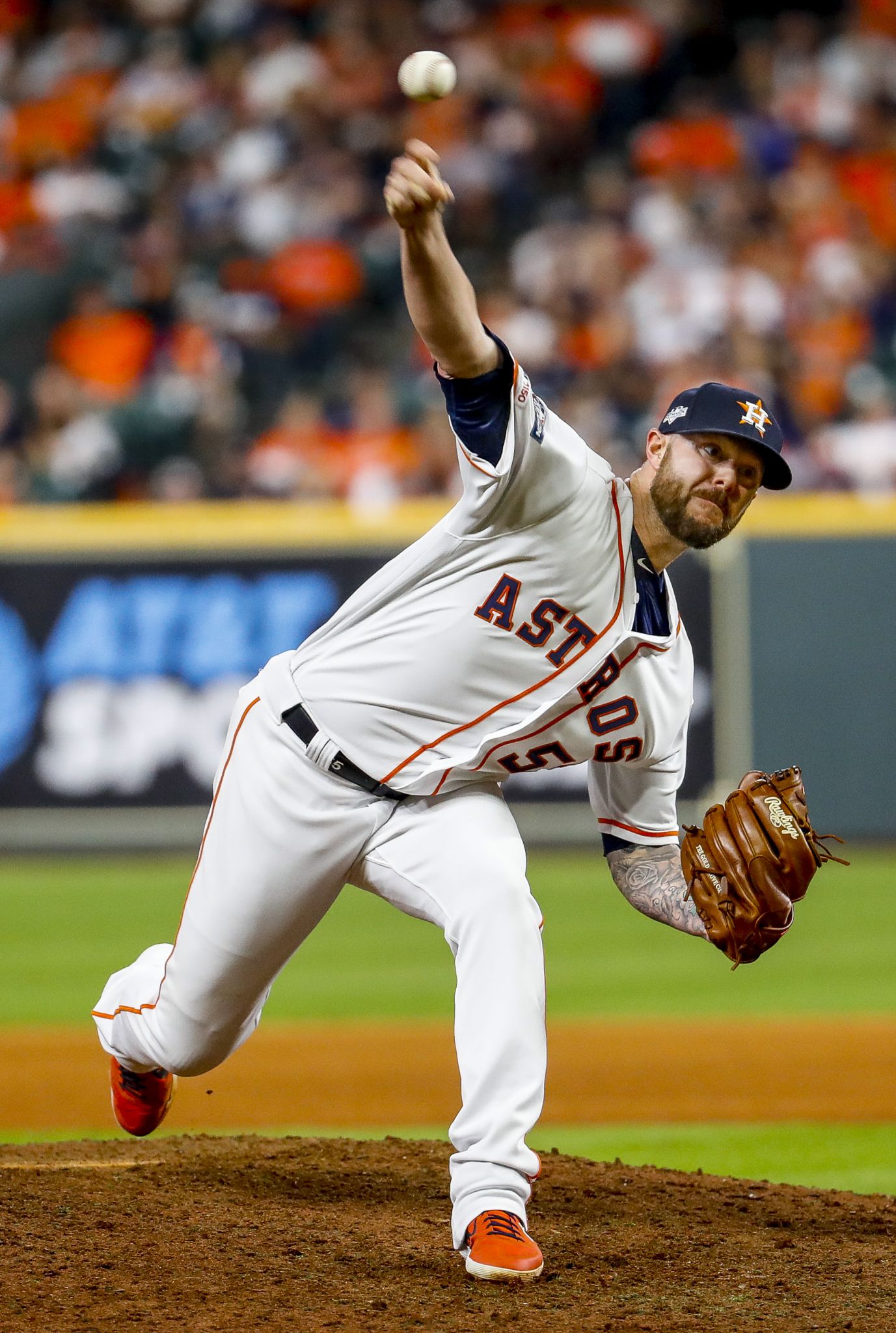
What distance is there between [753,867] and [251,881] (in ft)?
3.17

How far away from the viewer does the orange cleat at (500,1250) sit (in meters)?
3.12

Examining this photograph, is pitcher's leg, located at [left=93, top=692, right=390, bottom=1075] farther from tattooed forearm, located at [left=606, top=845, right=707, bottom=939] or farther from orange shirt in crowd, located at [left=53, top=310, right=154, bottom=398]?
orange shirt in crowd, located at [left=53, top=310, right=154, bottom=398]

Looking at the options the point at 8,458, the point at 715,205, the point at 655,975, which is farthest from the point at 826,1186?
the point at 715,205

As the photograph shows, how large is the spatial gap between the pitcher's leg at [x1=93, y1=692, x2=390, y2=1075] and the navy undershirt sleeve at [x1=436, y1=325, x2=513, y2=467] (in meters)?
0.74

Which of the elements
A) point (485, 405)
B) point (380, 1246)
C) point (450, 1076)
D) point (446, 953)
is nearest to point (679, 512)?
point (485, 405)

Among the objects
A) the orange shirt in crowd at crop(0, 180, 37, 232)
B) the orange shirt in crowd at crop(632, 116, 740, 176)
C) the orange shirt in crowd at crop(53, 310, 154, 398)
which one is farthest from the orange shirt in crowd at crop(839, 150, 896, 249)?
the orange shirt in crowd at crop(0, 180, 37, 232)

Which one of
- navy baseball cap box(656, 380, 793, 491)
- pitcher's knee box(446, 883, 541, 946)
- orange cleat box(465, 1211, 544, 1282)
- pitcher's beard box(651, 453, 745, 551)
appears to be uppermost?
navy baseball cap box(656, 380, 793, 491)

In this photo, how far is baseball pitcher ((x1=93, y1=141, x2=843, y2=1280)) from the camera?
321cm

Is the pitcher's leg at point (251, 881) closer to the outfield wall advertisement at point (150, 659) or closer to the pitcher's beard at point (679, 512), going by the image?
the pitcher's beard at point (679, 512)

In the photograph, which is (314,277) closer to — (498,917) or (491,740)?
(491,740)

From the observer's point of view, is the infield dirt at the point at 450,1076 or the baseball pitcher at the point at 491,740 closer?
the baseball pitcher at the point at 491,740

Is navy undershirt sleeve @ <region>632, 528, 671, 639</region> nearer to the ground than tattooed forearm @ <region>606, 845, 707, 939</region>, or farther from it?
farther from it

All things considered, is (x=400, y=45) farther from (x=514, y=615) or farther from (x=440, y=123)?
(x=514, y=615)

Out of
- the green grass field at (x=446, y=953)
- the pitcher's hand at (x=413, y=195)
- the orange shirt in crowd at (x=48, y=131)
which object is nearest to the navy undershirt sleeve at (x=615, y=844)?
the pitcher's hand at (x=413, y=195)
